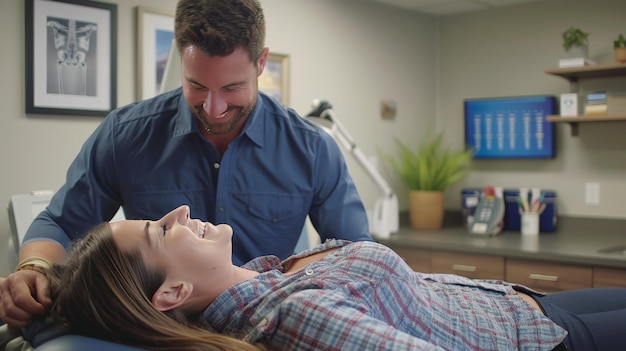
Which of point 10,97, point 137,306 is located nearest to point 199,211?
point 137,306

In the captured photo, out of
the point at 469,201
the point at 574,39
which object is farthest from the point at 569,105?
the point at 469,201

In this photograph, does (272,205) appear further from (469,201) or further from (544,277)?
(469,201)

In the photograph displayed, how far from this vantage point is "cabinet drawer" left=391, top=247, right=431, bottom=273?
3322 mm

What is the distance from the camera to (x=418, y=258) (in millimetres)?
3357

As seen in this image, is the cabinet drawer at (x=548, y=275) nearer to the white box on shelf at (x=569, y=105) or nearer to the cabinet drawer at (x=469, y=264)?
the cabinet drawer at (x=469, y=264)

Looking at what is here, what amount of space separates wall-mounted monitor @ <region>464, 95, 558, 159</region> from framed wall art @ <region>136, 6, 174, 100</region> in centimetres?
201

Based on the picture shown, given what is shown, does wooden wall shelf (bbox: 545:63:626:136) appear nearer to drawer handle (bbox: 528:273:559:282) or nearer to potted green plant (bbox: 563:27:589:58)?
potted green plant (bbox: 563:27:589:58)

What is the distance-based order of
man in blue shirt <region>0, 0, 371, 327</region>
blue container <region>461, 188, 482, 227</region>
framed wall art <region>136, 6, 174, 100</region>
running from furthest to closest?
blue container <region>461, 188, 482, 227</region>
framed wall art <region>136, 6, 174, 100</region>
man in blue shirt <region>0, 0, 371, 327</region>

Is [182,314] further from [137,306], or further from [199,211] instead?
[199,211]

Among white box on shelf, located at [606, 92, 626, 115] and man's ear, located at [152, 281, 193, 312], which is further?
white box on shelf, located at [606, 92, 626, 115]

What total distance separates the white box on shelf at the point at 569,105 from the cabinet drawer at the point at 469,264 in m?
0.93

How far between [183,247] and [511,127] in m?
2.86

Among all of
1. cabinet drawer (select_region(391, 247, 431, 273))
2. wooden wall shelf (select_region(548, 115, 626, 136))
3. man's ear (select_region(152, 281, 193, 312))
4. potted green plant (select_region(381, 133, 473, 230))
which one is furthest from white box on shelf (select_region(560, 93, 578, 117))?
man's ear (select_region(152, 281, 193, 312))

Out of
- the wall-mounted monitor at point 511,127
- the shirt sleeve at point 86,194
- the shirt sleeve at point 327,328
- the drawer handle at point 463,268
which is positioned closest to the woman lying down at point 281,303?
the shirt sleeve at point 327,328
